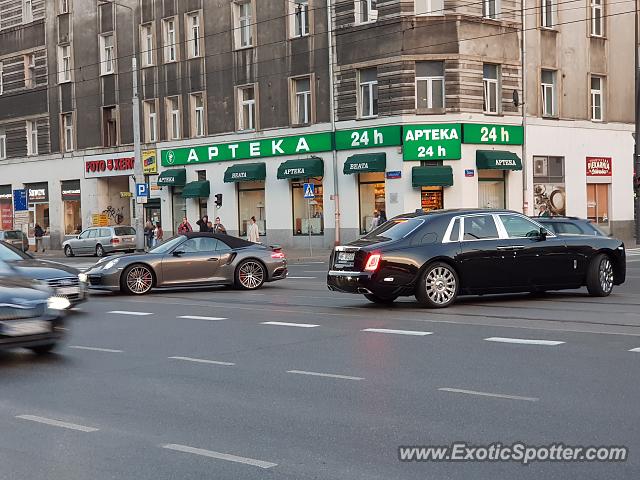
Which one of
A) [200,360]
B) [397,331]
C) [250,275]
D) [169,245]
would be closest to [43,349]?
[200,360]

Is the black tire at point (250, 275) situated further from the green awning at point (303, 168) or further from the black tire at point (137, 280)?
the green awning at point (303, 168)

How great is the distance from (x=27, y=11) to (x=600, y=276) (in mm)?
46400

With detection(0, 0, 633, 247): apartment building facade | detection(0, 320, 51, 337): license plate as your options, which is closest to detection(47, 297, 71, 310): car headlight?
detection(0, 320, 51, 337): license plate

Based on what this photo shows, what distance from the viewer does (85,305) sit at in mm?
18625

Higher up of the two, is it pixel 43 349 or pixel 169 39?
pixel 169 39

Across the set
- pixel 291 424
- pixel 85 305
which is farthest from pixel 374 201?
pixel 291 424

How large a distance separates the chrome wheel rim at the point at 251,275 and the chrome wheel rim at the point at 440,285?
6.85m

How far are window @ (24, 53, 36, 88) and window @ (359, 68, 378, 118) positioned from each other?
23870mm

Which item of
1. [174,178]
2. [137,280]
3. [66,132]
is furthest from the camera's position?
[66,132]

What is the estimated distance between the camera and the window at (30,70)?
184 ft

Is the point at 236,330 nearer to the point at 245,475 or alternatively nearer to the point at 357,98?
A: the point at 245,475

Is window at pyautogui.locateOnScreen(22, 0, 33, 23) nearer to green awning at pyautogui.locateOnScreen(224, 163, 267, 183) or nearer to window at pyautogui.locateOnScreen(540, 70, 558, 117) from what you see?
green awning at pyautogui.locateOnScreen(224, 163, 267, 183)

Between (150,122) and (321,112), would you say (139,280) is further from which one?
(150,122)

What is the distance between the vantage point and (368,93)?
40.0 m
